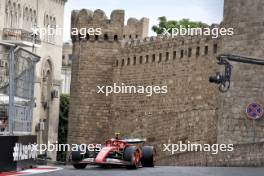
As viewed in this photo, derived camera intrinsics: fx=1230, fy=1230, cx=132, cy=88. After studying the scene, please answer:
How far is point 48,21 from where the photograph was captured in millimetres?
72688

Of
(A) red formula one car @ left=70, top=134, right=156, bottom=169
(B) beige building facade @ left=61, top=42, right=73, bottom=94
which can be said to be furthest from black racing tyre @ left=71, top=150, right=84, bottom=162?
(B) beige building facade @ left=61, top=42, right=73, bottom=94

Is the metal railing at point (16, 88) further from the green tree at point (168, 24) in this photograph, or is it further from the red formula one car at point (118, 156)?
the green tree at point (168, 24)

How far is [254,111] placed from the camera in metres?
35.4

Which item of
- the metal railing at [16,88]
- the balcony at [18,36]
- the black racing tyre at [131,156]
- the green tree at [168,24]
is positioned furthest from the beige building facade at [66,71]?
the metal railing at [16,88]

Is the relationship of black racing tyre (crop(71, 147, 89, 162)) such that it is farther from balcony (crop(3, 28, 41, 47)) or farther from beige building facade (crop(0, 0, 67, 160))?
beige building facade (crop(0, 0, 67, 160))

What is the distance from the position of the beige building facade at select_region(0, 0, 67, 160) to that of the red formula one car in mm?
38717

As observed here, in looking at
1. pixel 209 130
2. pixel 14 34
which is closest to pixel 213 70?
pixel 209 130

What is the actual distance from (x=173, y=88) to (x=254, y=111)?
11.7 meters

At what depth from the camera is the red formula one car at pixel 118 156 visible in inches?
992

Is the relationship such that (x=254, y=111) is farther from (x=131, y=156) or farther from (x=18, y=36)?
(x=18, y=36)

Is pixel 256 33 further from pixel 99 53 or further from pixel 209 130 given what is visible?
pixel 99 53

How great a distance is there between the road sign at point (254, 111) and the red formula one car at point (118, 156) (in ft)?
30.0

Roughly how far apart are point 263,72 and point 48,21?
125 ft

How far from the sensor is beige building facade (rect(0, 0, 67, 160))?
216ft
